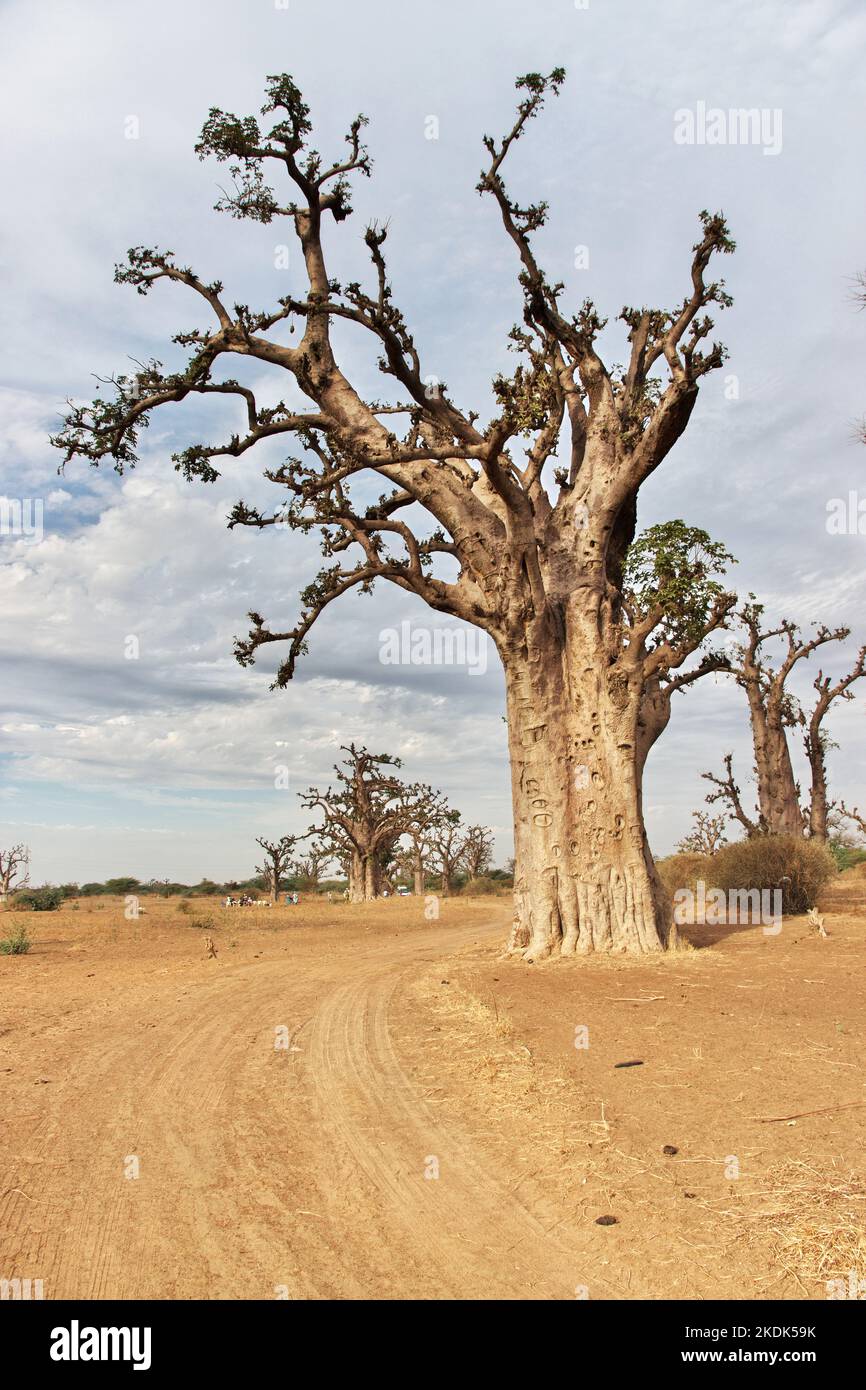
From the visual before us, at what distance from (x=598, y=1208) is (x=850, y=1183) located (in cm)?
118

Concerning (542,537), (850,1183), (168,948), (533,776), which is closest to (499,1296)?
(850,1183)

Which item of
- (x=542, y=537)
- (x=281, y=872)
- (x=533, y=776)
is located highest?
(x=542, y=537)

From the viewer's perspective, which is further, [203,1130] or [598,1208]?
[203,1130]

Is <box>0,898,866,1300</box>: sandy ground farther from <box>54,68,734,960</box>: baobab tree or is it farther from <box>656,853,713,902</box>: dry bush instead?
<box>656,853,713,902</box>: dry bush

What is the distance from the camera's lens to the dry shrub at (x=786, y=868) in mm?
17500

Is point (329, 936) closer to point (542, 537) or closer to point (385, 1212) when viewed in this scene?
point (542, 537)

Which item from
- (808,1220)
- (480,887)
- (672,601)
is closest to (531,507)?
(672,601)

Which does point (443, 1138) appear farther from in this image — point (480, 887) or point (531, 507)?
point (480, 887)

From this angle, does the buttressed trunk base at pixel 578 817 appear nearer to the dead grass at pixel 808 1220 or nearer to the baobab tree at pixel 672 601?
the baobab tree at pixel 672 601

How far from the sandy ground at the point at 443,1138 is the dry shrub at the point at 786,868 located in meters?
8.50

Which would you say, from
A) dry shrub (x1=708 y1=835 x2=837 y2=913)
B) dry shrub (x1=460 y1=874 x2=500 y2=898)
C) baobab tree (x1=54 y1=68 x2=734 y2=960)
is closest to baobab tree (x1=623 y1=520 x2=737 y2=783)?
baobab tree (x1=54 y1=68 x2=734 y2=960)

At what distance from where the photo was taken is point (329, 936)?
57.0 feet

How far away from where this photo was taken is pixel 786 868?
1748cm

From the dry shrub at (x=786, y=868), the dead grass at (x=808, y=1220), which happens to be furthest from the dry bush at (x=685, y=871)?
the dead grass at (x=808, y=1220)
